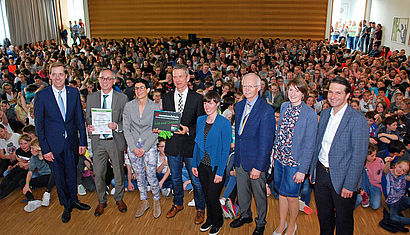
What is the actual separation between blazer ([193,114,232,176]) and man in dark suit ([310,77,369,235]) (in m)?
0.88

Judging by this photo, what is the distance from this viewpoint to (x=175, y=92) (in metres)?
3.68

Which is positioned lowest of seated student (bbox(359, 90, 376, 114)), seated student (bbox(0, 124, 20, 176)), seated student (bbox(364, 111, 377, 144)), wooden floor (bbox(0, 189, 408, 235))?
wooden floor (bbox(0, 189, 408, 235))

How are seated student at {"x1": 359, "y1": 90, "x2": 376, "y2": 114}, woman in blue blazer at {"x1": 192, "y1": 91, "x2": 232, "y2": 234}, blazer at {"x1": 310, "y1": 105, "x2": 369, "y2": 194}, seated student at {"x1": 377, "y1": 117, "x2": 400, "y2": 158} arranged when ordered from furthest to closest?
seated student at {"x1": 359, "y1": 90, "x2": 376, "y2": 114}
seated student at {"x1": 377, "y1": 117, "x2": 400, "y2": 158}
woman in blue blazer at {"x1": 192, "y1": 91, "x2": 232, "y2": 234}
blazer at {"x1": 310, "y1": 105, "x2": 369, "y2": 194}

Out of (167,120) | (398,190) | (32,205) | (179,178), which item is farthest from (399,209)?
(32,205)

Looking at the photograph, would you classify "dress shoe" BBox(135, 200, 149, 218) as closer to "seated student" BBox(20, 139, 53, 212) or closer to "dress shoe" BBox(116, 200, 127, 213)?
"dress shoe" BBox(116, 200, 127, 213)

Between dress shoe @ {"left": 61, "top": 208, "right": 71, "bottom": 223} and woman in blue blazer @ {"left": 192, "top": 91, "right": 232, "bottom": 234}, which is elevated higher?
woman in blue blazer @ {"left": 192, "top": 91, "right": 232, "bottom": 234}

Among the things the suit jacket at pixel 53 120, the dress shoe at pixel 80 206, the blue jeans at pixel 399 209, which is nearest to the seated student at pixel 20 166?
the dress shoe at pixel 80 206

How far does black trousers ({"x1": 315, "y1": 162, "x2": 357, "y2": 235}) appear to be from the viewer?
2.91 metres

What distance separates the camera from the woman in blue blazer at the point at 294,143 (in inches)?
118

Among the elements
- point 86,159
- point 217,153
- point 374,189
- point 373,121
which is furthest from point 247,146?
point 373,121

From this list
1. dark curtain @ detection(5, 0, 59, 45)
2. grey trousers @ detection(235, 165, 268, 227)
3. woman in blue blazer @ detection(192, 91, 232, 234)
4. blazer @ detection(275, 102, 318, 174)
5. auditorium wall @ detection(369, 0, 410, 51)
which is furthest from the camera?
dark curtain @ detection(5, 0, 59, 45)

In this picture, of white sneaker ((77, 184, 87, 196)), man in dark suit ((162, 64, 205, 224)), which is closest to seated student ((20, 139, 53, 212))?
white sneaker ((77, 184, 87, 196))

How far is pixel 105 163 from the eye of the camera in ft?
13.2

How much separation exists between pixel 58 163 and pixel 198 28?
16197mm
